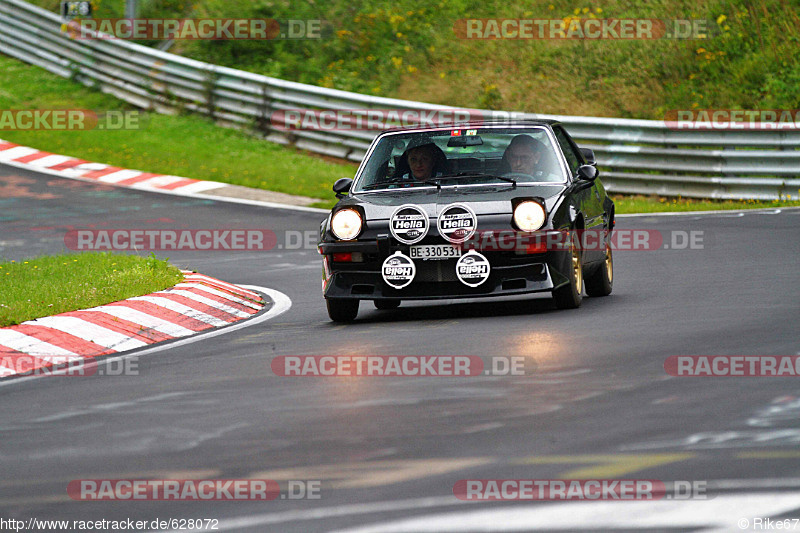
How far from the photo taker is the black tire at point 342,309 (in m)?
9.55

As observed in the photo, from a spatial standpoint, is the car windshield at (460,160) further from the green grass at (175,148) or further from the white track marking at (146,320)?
the green grass at (175,148)

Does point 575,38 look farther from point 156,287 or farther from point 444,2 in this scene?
point 156,287

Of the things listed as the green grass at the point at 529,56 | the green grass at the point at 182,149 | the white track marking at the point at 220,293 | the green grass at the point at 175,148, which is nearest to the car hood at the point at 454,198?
the white track marking at the point at 220,293

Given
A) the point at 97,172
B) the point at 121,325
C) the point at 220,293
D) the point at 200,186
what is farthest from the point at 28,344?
the point at 97,172

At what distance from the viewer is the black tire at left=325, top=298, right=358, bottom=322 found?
955 cm

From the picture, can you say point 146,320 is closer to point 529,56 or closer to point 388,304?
point 388,304

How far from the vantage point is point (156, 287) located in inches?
426

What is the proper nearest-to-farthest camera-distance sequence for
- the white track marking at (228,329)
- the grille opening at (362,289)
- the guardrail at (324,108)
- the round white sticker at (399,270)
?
the white track marking at (228,329) < the round white sticker at (399,270) < the grille opening at (362,289) < the guardrail at (324,108)

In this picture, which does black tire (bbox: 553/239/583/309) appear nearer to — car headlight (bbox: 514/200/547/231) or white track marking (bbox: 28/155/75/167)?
car headlight (bbox: 514/200/547/231)

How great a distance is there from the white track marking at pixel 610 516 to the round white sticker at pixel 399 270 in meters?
4.76

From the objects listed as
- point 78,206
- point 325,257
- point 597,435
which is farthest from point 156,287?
point 78,206

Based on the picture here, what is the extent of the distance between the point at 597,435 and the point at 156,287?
6.22m

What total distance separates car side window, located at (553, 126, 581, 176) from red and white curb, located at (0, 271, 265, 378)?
110 inches

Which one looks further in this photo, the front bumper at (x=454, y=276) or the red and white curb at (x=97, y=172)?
the red and white curb at (x=97, y=172)
